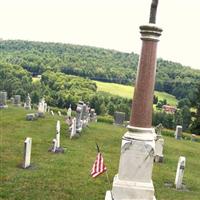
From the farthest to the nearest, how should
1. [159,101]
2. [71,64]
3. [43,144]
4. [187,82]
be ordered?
[71,64]
[187,82]
[159,101]
[43,144]

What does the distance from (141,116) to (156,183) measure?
5.91 meters

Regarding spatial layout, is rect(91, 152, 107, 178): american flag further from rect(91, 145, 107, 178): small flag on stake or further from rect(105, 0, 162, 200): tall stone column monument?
rect(105, 0, 162, 200): tall stone column monument

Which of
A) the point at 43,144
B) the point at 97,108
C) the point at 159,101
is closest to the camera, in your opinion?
the point at 43,144

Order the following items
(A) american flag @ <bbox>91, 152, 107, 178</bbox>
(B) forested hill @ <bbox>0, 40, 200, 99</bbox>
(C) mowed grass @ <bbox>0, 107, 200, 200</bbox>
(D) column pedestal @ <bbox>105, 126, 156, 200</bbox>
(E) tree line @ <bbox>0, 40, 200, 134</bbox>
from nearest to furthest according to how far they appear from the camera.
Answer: (D) column pedestal @ <bbox>105, 126, 156, 200</bbox> → (A) american flag @ <bbox>91, 152, 107, 178</bbox> → (C) mowed grass @ <bbox>0, 107, 200, 200</bbox> → (E) tree line @ <bbox>0, 40, 200, 134</bbox> → (B) forested hill @ <bbox>0, 40, 200, 99</bbox>

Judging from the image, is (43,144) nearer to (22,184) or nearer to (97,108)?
(22,184)

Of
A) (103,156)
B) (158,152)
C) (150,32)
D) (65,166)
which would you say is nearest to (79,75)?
(158,152)


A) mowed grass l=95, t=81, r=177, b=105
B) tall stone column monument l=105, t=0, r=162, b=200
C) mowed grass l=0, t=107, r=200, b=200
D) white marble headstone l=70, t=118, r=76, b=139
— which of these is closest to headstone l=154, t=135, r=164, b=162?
mowed grass l=0, t=107, r=200, b=200

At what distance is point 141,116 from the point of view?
871cm

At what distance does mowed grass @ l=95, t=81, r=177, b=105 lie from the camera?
92.6 m

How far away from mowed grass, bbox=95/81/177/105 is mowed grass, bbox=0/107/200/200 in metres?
67.9

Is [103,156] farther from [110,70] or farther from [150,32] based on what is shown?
[110,70]

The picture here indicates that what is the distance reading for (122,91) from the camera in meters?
97.6

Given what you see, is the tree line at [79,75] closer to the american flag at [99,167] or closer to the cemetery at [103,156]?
the cemetery at [103,156]

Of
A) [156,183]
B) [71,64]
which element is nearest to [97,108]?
[71,64]
